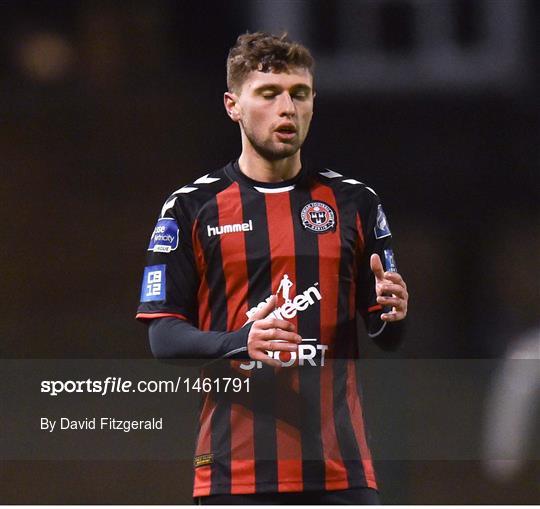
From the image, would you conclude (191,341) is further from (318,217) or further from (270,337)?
(318,217)

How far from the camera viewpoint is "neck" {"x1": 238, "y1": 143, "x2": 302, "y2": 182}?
2.57 m

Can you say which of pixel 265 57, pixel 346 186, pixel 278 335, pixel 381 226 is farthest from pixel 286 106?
pixel 278 335

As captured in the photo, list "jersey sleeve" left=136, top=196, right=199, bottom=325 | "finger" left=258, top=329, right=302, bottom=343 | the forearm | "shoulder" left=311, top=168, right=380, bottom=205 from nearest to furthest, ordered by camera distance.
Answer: "finger" left=258, top=329, right=302, bottom=343 → the forearm → "jersey sleeve" left=136, top=196, right=199, bottom=325 → "shoulder" left=311, top=168, right=380, bottom=205

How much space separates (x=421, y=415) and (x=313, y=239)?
78 centimetres

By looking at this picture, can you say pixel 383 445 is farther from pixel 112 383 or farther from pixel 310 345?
pixel 112 383

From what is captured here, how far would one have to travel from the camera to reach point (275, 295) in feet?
7.83

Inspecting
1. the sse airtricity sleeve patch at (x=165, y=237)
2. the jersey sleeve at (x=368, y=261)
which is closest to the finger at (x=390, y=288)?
the jersey sleeve at (x=368, y=261)

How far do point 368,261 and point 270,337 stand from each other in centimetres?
43

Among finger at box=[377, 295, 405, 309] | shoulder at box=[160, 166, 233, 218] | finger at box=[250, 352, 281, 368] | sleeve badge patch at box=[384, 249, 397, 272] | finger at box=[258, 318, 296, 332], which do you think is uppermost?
shoulder at box=[160, 166, 233, 218]

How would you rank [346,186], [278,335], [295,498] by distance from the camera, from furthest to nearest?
[346,186] < [295,498] < [278,335]

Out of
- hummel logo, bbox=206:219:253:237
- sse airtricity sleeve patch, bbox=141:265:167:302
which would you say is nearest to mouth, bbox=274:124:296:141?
hummel logo, bbox=206:219:253:237

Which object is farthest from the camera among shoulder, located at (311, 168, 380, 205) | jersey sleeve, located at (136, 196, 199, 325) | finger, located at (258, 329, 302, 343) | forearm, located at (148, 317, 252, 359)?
shoulder, located at (311, 168, 380, 205)

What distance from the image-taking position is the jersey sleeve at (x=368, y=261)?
2508mm

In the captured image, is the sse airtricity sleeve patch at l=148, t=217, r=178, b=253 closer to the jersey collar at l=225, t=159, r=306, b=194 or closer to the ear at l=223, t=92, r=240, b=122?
the jersey collar at l=225, t=159, r=306, b=194
